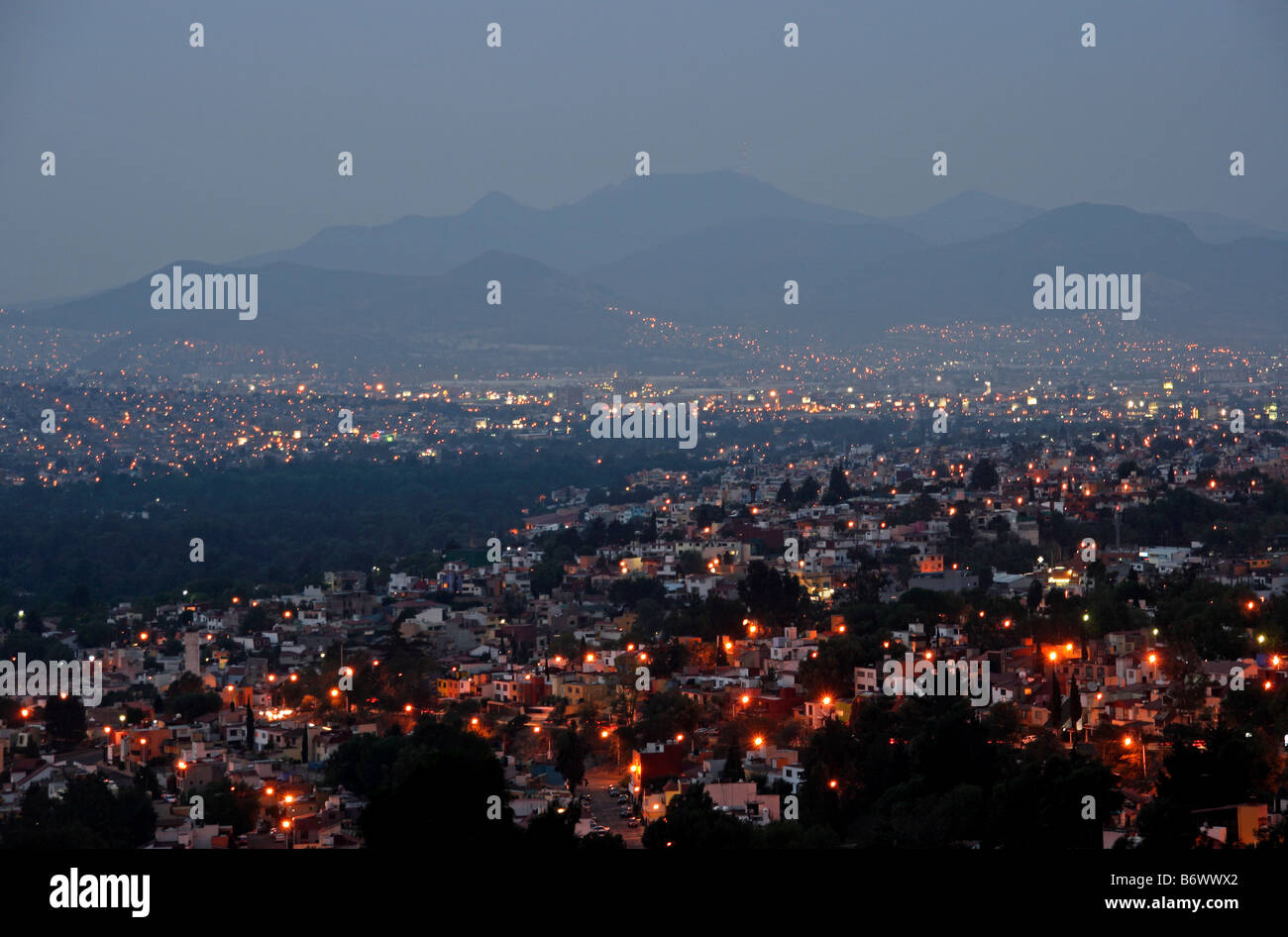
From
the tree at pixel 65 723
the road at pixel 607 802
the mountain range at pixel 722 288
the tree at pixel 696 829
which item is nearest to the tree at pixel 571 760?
the road at pixel 607 802

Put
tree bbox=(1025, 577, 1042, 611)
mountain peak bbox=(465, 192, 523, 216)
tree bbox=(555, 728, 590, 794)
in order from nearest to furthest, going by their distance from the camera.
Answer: tree bbox=(555, 728, 590, 794), tree bbox=(1025, 577, 1042, 611), mountain peak bbox=(465, 192, 523, 216)

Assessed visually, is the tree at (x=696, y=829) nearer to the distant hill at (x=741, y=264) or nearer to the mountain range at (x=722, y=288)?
the mountain range at (x=722, y=288)

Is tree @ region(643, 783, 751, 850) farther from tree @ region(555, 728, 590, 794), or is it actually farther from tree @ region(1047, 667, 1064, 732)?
tree @ region(1047, 667, 1064, 732)

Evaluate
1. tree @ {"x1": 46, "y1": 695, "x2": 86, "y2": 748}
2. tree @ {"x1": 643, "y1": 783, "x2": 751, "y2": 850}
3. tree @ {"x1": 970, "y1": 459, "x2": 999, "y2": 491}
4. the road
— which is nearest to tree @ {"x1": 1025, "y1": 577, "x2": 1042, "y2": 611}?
the road

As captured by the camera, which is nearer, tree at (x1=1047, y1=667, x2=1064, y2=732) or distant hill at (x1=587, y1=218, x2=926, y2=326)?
tree at (x1=1047, y1=667, x2=1064, y2=732)

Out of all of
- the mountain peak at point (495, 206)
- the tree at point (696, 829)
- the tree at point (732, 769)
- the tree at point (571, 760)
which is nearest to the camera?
the tree at point (696, 829)

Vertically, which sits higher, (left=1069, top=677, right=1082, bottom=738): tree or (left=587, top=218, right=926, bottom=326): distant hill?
(left=587, top=218, right=926, bottom=326): distant hill

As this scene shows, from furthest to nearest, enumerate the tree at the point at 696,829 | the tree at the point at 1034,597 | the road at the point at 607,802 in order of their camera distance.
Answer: the tree at the point at 1034,597 → the road at the point at 607,802 → the tree at the point at 696,829

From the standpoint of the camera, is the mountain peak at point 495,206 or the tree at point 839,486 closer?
the tree at point 839,486
